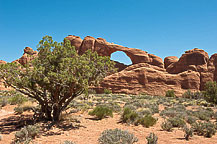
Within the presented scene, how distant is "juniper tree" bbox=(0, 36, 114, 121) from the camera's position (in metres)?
7.29

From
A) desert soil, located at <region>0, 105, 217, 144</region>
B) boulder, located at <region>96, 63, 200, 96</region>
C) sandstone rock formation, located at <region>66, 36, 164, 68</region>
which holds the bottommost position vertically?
desert soil, located at <region>0, 105, 217, 144</region>

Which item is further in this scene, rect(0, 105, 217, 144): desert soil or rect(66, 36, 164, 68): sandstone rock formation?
rect(66, 36, 164, 68): sandstone rock formation

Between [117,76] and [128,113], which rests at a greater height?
[117,76]

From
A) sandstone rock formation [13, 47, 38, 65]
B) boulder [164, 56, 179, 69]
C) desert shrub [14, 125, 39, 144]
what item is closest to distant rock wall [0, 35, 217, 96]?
boulder [164, 56, 179, 69]

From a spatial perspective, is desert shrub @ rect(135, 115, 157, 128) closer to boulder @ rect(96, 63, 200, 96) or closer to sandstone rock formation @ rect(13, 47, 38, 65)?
sandstone rock formation @ rect(13, 47, 38, 65)

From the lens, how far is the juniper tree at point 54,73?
7.29 m

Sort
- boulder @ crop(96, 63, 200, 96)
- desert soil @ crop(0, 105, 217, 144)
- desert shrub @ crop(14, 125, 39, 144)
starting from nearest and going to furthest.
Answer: desert shrub @ crop(14, 125, 39, 144)
desert soil @ crop(0, 105, 217, 144)
boulder @ crop(96, 63, 200, 96)

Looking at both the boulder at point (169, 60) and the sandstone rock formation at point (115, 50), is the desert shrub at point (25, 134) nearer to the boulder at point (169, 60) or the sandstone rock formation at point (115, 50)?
the sandstone rock formation at point (115, 50)

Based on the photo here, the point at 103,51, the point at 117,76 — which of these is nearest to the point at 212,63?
the point at 117,76

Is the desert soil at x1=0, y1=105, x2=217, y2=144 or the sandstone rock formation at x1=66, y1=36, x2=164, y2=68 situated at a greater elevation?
the sandstone rock formation at x1=66, y1=36, x2=164, y2=68

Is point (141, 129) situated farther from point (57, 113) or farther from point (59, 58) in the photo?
point (59, 58)

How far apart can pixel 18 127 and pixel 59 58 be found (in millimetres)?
4046

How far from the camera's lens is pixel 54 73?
6.95 metres

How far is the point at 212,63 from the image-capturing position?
153 ft
